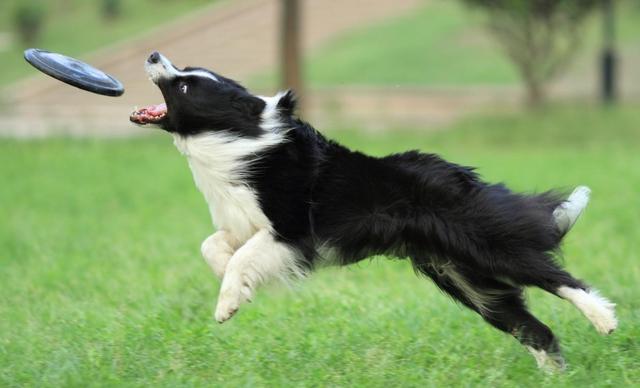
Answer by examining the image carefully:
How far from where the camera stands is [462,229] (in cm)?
489

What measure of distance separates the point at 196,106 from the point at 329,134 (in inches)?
461

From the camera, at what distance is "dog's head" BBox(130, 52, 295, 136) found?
5.14 meters

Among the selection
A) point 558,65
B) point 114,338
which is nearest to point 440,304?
point 114,338

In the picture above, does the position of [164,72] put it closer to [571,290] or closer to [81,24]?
[571,290]

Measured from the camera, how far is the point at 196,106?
202 inches

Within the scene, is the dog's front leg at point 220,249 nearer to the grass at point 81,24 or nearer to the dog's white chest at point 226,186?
the dog's white chest at point 226,186

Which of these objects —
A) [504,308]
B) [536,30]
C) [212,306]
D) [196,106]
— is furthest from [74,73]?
[536,30]

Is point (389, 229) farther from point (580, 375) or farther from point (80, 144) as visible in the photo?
point (80, 144)

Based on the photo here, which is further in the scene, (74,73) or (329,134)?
(329,134)

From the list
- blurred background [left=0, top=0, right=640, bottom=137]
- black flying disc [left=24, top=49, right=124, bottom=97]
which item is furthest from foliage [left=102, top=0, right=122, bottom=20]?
black flying disc [left=24, top=49, right=124, bottom=97]

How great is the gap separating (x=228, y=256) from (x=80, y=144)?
11195 millimetres

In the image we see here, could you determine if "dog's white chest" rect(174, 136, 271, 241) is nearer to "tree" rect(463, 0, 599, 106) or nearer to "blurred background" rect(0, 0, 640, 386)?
"blurred background" rect(0, 0, 640, 386)

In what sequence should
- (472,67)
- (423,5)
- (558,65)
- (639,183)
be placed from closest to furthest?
(639,183), (558,65), (472,67), (423,5)

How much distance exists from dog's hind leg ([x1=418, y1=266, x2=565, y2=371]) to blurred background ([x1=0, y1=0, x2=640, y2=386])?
14 centimetres
